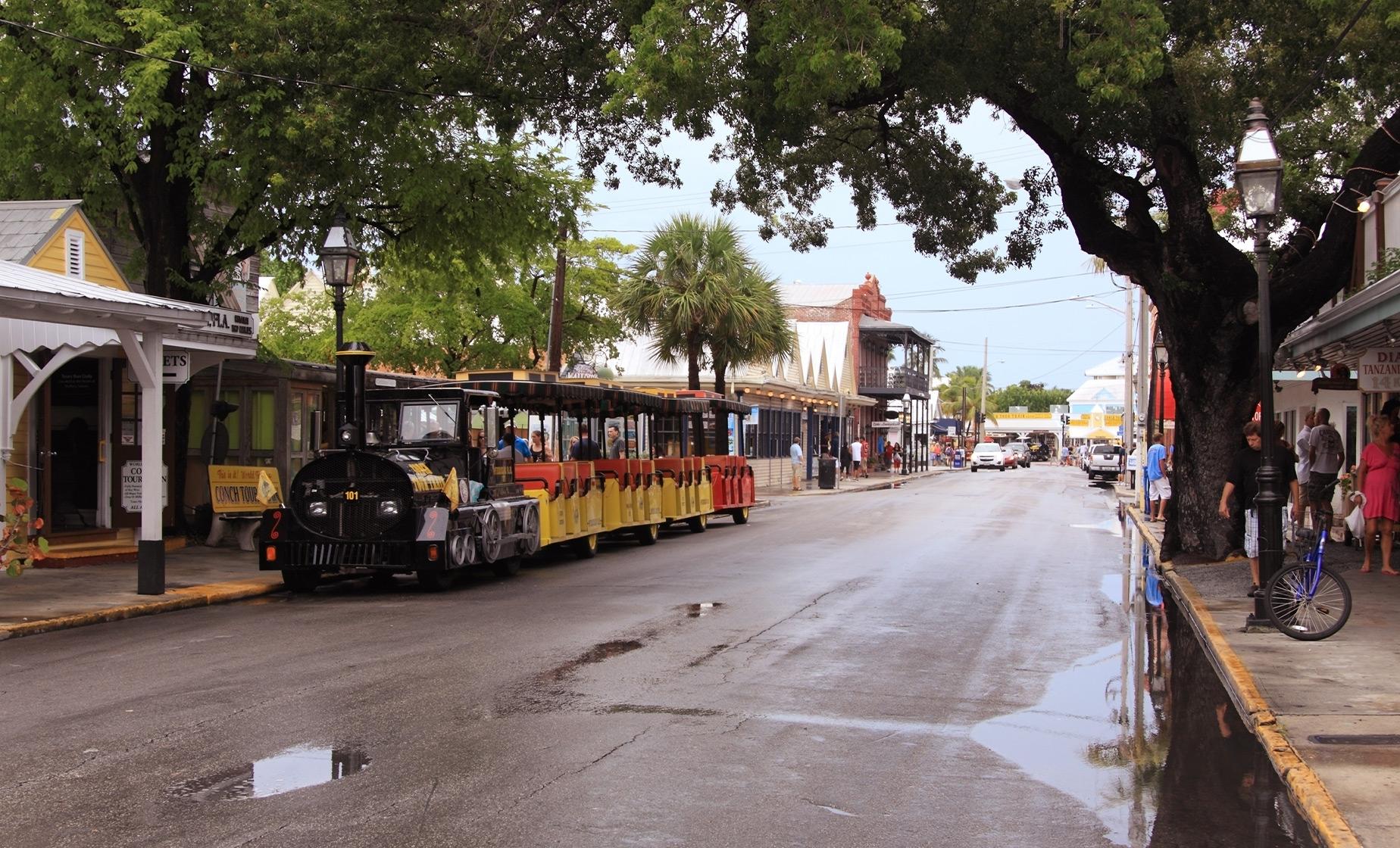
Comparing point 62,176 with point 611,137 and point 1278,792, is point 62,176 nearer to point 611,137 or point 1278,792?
point 611,137

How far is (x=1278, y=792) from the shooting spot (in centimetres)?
677

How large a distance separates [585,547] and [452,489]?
198 inches

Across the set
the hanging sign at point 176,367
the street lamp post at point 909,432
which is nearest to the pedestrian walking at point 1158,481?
the hanging sign at point 176,367

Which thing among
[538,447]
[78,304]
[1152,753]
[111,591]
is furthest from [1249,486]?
[111,591]

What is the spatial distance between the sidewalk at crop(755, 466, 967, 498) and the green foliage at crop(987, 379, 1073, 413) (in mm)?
118023

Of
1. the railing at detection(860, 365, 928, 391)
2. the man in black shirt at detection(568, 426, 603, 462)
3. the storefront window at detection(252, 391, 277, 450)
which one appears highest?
the railing at detection(860, 365, 928, 391)

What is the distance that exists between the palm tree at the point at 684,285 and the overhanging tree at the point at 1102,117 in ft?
46.4

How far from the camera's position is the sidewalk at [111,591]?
12.6m

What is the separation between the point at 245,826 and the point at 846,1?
10.3 meters

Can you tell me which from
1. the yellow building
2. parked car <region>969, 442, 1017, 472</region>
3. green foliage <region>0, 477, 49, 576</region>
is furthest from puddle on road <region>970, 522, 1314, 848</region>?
parked car <region>969, 442, 1017, 472</region>

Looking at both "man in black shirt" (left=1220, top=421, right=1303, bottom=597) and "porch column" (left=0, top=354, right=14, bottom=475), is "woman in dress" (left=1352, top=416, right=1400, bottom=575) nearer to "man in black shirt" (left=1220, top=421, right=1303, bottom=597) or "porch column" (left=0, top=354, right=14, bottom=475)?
"man in black shirt" (left=1220, top=421, right=1303, bottom=597)

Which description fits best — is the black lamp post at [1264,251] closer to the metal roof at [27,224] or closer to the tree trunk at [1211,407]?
the tree trunk at [1211,407]

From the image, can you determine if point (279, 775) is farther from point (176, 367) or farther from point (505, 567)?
point (176, 367)

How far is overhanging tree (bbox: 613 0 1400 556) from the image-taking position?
13.6 metres
